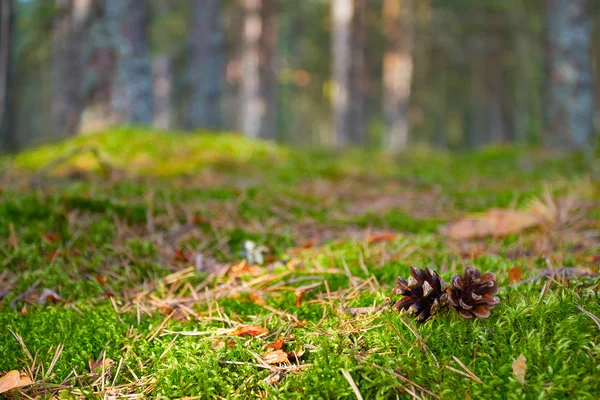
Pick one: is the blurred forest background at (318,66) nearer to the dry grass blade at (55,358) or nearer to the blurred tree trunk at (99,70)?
the blurred tree trunk at (99,70)

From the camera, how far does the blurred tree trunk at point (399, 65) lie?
15828 millimetres

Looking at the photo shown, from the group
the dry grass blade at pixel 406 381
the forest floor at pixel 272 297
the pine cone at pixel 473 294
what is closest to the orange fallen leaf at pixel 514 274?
the forest floor at pixel 272 297

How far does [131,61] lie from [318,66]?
20.4 meters

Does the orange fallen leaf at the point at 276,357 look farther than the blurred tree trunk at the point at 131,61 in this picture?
No

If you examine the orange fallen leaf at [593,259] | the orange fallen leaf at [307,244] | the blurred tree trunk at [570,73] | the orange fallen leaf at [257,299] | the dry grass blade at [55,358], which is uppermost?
the blurred tree trunk at [570,73]

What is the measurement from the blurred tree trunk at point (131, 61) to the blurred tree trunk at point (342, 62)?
777 cm

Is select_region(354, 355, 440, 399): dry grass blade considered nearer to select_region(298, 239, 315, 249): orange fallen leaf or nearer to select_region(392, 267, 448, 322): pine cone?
select_region(392, 267, 448, 322): pine cone

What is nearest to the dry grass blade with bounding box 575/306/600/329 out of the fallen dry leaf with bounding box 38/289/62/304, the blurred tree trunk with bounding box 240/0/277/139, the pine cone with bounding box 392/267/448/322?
the pine cone with bounding box 392/267/448/322

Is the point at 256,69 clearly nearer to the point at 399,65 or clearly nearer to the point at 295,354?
the point at 399,65

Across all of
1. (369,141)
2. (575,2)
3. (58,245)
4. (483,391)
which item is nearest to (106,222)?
(58,245)

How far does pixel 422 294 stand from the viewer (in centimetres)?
139

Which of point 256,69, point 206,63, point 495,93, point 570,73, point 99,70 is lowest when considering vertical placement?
point 570,73

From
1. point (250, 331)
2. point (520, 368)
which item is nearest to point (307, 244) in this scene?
point (250, 331)

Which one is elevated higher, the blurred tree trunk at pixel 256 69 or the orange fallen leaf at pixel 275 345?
the blurred tree trunk at pixel 256 69
